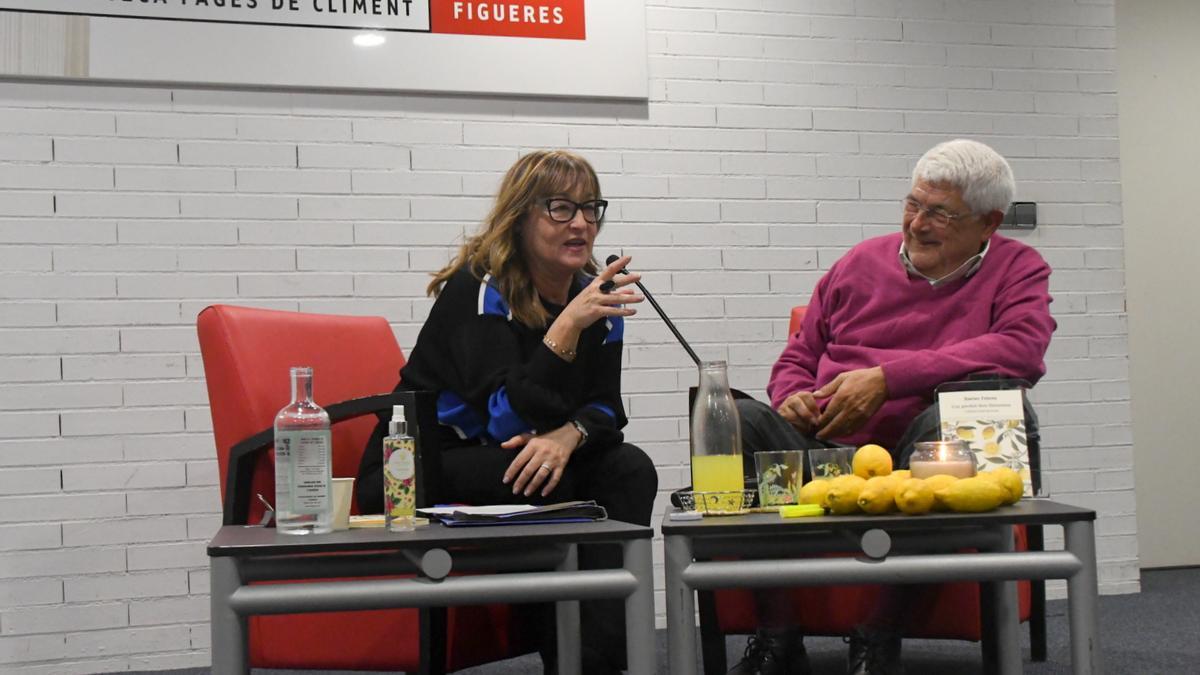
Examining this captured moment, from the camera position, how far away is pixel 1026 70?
13.9ft

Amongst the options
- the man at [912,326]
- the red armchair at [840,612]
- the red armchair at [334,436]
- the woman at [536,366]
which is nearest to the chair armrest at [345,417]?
the red armchair at [334,436]

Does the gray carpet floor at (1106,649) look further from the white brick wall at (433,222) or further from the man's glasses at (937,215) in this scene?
the man's glasses at (937,215)

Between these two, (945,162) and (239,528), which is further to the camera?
(945,162)

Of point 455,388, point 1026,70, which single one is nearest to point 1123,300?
point 1026,70

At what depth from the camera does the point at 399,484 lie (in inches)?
66.7

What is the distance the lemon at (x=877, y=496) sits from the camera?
5.58 ft

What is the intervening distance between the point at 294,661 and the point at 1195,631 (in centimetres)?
246

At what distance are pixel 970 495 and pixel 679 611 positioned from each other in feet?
1.43

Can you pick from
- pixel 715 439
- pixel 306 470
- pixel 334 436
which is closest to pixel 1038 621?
pixel 715 439

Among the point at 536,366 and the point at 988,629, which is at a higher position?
the point at 536,366

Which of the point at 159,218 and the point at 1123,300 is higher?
the point at 159,218

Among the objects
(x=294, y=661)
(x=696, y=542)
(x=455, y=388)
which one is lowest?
(x=294, y=661)

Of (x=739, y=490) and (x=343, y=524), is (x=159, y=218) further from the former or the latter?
(x=739, y=490)

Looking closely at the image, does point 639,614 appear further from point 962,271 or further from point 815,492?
point 962,271
